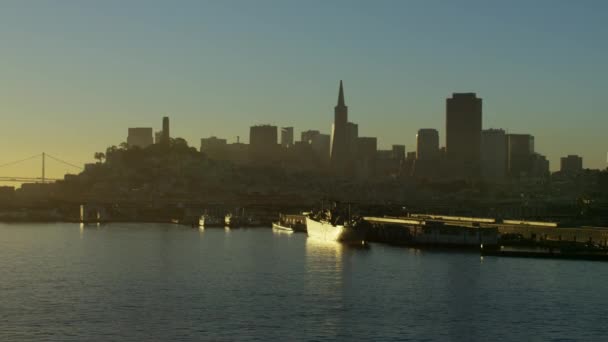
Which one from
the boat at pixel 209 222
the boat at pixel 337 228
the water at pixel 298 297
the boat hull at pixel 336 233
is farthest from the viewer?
the boat at pixel 209 222

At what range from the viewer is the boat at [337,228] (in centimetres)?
12594

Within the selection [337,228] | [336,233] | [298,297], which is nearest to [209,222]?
[336,233]

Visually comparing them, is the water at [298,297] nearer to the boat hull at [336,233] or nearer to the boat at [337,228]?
the boat hull at [336,233]

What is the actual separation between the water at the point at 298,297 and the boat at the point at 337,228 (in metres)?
20.8

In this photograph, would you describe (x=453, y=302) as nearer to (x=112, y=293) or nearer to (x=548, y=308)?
(x=548, y=308)

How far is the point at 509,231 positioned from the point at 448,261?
30037mm

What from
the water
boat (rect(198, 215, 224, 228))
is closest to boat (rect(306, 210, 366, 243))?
the water

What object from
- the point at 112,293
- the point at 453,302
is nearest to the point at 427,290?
the point at 453,302

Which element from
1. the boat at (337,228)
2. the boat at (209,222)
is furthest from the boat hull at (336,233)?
the boat at (209,222)

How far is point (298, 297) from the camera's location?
6700 centimetres

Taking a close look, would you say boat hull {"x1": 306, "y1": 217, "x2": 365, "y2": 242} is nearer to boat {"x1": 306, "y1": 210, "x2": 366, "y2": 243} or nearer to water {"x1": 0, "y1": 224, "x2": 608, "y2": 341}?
boat {"x1": 306, "y1": 210, "x2": 366, "y2": 243}

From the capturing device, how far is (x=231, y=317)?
194 ft

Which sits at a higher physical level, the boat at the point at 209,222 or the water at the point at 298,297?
the boat at the point at 209,222

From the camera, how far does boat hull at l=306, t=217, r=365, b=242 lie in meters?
126
